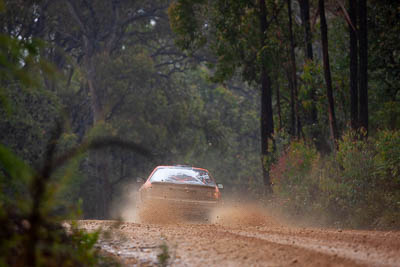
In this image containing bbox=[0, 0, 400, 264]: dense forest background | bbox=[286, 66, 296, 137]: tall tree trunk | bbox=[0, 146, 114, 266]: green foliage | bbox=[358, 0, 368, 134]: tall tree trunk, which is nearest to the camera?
bbox=[0, 146, 114, 266]: green foliage

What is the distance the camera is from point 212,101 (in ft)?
175

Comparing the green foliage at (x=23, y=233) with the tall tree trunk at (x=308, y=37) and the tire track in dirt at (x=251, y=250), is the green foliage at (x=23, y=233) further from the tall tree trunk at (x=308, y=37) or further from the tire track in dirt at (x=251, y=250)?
the tall tree trunk at (x=308, y=37)

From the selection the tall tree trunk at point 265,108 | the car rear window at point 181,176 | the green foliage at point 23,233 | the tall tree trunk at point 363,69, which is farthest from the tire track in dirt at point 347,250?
the tall tree trunk at point 265,108

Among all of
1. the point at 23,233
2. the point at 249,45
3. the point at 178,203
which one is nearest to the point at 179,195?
the point at 178,203

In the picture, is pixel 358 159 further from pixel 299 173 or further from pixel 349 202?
pixel 299 173

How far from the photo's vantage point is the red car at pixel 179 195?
14953mm

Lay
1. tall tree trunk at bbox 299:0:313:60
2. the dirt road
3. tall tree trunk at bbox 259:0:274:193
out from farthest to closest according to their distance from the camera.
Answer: tall tree trunk at bbox 259:0:274:193
tall tree trunk at bbox 299:0:313:60
the dirt road

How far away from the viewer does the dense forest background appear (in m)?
5.45

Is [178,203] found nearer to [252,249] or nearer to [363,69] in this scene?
[252,249]

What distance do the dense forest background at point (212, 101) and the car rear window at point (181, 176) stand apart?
6.57 ft

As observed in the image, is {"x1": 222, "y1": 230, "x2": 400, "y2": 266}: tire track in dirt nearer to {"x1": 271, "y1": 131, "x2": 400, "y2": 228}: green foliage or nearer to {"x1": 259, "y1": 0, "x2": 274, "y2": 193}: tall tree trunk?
{"x1": 271, "y1": 131, "x2": 400, "y2": 228}: green foliage

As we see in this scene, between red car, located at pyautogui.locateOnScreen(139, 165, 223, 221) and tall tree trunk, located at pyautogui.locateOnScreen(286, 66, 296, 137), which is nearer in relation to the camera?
red car, located at pyautogui.locateOnScreen(139, 165, 223, 221)

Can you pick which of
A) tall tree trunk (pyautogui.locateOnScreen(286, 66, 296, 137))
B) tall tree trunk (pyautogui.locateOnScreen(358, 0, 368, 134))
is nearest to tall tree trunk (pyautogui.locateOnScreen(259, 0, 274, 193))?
tall tree trunk (pyautogui.locateOnScreen(286, 66, 296, 137))

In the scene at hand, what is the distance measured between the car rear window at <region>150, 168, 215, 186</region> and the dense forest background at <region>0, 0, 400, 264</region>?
200cm
